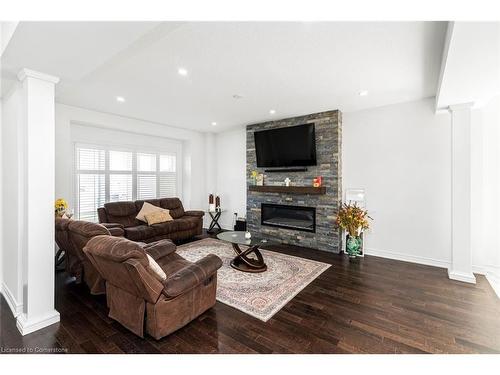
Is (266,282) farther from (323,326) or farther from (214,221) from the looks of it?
(214,221)

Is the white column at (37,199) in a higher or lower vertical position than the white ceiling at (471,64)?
lower

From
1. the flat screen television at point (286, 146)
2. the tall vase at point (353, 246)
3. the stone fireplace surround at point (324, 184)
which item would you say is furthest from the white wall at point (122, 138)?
the tall vase at point (353, 246)

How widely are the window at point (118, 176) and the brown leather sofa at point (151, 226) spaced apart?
0.46m

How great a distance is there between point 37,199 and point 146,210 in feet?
9.58

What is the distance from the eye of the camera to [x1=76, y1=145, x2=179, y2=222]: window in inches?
183

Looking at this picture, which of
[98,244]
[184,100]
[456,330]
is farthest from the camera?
[184,100]

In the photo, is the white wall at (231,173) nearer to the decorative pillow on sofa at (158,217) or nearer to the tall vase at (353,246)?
the decorative pillow on sofa at (158,217)

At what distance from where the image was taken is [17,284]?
7.70 feet

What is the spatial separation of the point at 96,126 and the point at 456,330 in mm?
6313

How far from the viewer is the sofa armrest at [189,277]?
1948mm

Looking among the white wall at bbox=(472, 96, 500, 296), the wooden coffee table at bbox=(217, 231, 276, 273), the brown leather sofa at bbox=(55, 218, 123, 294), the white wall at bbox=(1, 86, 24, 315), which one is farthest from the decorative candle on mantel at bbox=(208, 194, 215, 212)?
the white wall at bbox=(472, 96, 500, 296)

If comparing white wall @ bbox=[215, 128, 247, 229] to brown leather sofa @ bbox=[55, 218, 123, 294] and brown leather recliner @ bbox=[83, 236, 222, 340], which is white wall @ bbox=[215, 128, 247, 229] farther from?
brown leather recliner @ bbox=[83, 236, 222, 340]
